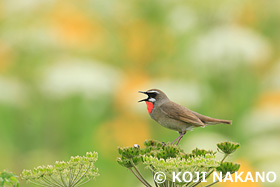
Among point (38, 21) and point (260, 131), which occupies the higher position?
point (38, 21)

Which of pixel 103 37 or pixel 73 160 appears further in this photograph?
pixel 103 37

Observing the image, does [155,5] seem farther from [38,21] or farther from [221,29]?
[38,21]

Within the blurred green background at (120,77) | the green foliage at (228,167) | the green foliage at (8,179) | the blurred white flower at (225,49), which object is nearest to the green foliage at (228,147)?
the green foliage at (228,167)

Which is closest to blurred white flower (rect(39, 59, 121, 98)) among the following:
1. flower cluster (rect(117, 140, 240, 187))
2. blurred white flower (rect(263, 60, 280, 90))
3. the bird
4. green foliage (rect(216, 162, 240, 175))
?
blurred white flower (rect(263, 60, 280, 90))

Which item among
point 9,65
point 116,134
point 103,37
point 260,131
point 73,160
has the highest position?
point 103,37

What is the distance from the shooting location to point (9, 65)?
8141mm

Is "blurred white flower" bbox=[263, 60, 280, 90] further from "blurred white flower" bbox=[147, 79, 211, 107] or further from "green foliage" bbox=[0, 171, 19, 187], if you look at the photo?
"green foliage" bbox=[0, 171, 19, 187]

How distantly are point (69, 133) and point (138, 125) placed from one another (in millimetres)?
1120

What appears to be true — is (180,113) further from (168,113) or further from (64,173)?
(64,173)

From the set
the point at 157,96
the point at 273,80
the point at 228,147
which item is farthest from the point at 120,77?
the point at 228,147

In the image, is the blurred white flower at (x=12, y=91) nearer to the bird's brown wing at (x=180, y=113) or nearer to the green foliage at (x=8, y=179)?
the bird's brown wing at (x=180, y=113)

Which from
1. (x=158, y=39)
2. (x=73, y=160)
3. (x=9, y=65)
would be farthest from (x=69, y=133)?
(x=73, y=160)

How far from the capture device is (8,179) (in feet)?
5.23

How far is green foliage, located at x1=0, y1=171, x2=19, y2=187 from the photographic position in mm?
1562
